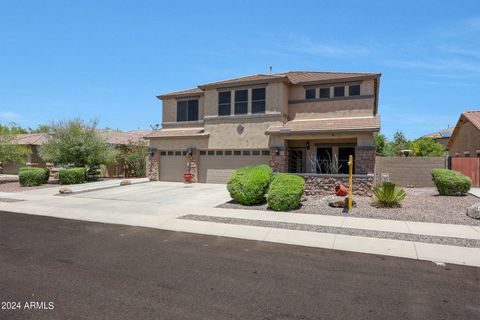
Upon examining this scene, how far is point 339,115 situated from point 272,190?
9.85m

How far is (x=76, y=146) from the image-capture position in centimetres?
2497

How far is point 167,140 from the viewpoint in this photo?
2523 cm

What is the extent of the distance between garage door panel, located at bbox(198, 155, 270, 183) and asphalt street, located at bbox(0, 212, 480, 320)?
46.1 feet

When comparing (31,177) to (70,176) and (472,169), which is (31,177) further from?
(472,169)

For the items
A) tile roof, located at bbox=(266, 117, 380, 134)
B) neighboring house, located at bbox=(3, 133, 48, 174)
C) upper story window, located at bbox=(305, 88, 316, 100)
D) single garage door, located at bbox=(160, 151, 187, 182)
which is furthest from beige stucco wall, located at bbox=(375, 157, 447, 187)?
neighboring house, located at bbox=(3, 133, 48, 174)

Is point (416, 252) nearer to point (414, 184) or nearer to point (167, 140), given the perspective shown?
point (414, 184)

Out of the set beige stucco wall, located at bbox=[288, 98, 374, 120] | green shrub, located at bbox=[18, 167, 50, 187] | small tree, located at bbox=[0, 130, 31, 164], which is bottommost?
green shrub, located at bbox=[18, 167, 50, 187]

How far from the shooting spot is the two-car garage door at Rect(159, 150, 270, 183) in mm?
22312

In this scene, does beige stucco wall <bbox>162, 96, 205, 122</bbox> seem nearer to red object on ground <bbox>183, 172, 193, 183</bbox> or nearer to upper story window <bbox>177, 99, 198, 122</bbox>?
upper story window <bbox>177, 99, 198, 122</bbox>

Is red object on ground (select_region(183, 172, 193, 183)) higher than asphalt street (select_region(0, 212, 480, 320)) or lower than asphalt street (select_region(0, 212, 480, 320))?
higher

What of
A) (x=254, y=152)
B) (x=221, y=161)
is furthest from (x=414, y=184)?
(x=221, y=161)

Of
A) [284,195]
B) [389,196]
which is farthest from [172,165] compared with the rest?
[389,196]

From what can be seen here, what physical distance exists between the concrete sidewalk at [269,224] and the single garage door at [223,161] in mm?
6428

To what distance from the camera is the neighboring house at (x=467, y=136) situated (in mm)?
25753
